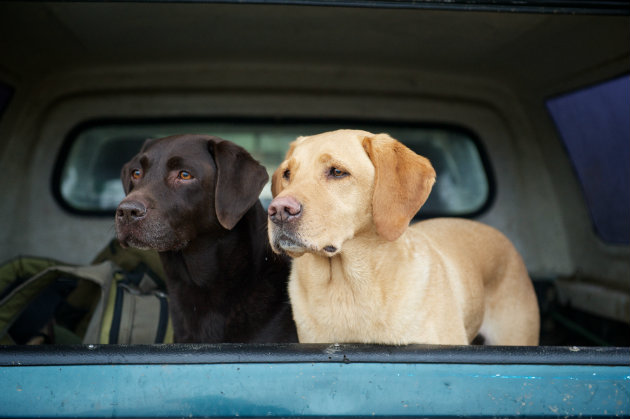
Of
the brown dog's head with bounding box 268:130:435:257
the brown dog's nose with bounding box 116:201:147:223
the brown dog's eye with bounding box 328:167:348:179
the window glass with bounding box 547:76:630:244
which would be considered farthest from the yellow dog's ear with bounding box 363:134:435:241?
the window glass with bounding box 547:76:630:244

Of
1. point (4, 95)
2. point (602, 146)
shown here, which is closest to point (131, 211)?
point (4, 95)

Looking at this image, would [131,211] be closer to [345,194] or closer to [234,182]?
[234,182]

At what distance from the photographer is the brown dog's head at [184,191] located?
2062 mm

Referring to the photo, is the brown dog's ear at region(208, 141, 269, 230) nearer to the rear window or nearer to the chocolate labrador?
the chocolate labrador

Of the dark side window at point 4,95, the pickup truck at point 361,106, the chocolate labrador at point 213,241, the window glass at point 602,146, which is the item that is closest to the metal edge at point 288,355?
the chocolate labrador at point 213,241

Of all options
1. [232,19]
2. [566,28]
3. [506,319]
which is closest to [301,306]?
[506,319]

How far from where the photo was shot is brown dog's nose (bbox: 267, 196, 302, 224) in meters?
1.67

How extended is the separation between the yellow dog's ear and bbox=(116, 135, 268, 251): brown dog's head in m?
0.62

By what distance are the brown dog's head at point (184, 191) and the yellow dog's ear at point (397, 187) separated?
0.62 meters

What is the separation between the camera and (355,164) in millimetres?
1888

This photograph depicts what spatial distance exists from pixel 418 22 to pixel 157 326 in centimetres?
201

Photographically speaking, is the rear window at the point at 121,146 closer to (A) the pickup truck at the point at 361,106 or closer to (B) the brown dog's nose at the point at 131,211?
(A) the pickup truck at the point at 361,106

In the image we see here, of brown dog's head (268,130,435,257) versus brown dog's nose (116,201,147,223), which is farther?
brown dog's nose (116,201,147,223)

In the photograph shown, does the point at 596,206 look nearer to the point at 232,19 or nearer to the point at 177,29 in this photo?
the point at 232,19
